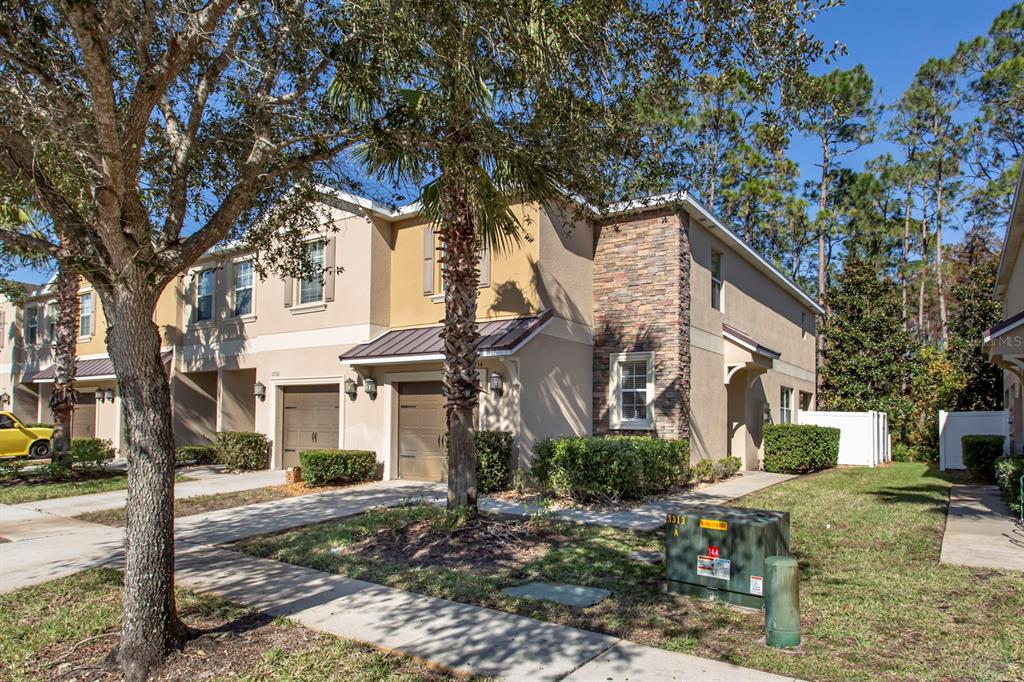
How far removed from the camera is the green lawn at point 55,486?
45.1ft

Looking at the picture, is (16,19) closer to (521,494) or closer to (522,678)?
(522,678)

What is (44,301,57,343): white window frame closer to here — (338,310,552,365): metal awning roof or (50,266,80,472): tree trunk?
(50,266,80,472): tree trunk

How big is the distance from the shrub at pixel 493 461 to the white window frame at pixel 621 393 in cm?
325

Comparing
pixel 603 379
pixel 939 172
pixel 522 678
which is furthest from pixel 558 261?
pixel 939 172

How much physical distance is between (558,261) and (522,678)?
10.8m

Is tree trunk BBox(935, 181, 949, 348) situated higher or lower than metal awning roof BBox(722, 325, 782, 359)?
higher

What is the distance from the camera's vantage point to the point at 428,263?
15477 millimetres

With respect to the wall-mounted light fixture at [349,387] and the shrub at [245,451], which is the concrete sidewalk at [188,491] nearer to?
the shrub at [245,451]

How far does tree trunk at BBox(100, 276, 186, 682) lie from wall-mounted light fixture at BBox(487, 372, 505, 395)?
27.4 ft

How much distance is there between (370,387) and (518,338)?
4.28 meters

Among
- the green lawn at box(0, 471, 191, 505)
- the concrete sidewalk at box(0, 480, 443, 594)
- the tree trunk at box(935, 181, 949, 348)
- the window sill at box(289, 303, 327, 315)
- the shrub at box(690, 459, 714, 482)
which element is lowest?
the green lawn at box(0, 471, 191, 505)

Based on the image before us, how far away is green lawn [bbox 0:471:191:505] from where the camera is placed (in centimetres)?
1374

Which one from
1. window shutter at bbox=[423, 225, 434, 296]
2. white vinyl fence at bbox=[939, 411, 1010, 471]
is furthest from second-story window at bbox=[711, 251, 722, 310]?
white vinyl fence at bbox=[939, 411, 1010, 471]

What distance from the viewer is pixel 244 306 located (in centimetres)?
1888
